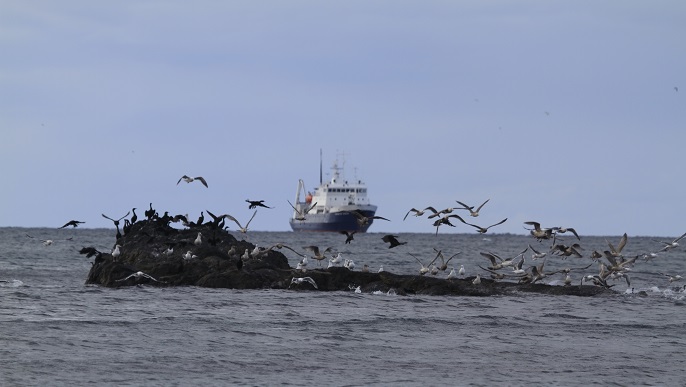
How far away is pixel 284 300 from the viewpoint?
113 ft

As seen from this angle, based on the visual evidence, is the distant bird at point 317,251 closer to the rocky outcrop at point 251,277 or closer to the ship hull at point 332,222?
the rocky outcrop at point 251,277

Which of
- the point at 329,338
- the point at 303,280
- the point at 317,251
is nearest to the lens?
the point at 329,338

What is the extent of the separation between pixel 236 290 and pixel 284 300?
3406 millimetres

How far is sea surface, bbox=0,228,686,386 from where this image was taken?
2066cm

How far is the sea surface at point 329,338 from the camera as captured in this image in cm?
2066

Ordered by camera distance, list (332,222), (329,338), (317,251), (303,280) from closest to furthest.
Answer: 1. (329,338)
2. (317,251)
3. (303,280)
4. (332,222)

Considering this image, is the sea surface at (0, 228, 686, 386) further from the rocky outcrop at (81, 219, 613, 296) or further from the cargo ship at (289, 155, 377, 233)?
the cargo ship at (289, 155, 377, 233)

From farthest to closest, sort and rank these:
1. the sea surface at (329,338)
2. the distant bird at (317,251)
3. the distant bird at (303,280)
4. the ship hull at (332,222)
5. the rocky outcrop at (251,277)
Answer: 1. the ship hull at (332,222)
2. the rocky outcrop at (251,277)
3. the distant bird at (303,280)
4. the distant bird at (317,251)
5. the sea surface at (329,338)

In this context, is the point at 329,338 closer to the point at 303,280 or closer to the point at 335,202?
the point at 303,280

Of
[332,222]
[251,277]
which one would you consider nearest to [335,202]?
[332,222]

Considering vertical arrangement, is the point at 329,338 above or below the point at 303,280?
below

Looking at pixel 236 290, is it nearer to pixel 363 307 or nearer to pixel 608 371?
pixel 363 307

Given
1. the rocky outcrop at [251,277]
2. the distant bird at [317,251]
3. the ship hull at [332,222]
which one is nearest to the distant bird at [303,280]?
the rocky outcrop at [251,277]

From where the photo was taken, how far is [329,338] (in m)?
25.8
